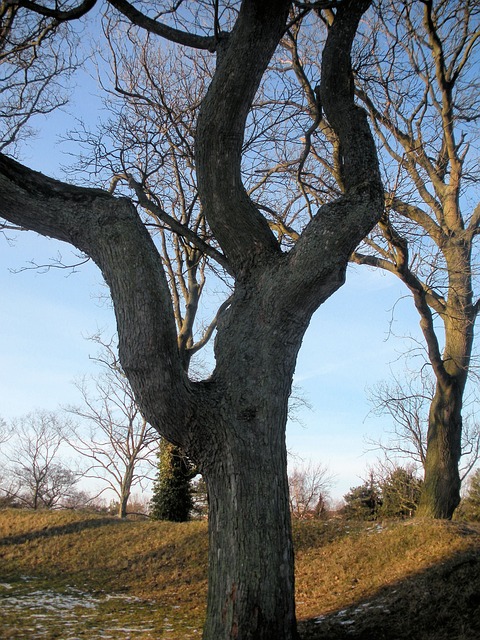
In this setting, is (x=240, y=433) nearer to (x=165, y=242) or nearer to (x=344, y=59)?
(x=344, y=59)

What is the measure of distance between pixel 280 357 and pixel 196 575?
6295 mm

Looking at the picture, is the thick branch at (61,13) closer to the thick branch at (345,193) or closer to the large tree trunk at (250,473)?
the thick branch at (345,193)

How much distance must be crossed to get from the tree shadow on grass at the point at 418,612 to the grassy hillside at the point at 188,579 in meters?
0.01

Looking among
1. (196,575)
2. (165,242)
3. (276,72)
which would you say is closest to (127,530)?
(196,575)

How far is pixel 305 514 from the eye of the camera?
17750mm

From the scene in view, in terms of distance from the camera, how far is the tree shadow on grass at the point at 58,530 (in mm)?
12211

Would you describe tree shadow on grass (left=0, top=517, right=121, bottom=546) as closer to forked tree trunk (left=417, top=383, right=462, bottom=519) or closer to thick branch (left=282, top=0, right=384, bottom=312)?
forked tree trunk (left=417, top=383, right=462, bottom=519)

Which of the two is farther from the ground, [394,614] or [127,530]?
[127,530]

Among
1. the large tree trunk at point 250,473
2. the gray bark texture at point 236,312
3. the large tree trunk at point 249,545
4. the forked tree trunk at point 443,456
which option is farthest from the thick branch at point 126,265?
the forked tree trunk at point 443,456

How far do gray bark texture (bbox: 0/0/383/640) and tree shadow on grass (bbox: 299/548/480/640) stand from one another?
151 cm

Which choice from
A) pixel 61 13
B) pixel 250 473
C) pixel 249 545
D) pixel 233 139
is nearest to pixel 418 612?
pixel 249 545

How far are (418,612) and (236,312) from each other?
3742mm

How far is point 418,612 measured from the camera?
19.1ft

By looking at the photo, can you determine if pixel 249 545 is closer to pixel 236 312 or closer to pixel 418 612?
pixel 236 312
